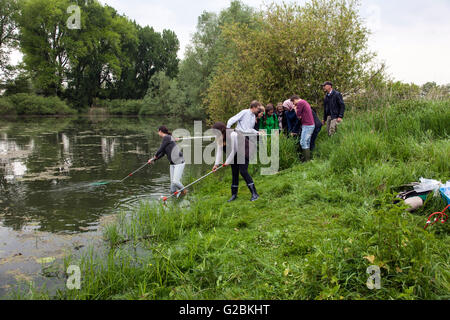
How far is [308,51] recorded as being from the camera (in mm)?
12758

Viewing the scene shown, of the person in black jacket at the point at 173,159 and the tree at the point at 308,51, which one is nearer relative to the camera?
the person in black jacket at the point at 173,159

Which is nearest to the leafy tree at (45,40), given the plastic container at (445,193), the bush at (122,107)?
the bush at (122,107)

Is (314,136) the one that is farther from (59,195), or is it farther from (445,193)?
(59,195)

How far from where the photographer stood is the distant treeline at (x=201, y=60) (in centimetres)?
1300

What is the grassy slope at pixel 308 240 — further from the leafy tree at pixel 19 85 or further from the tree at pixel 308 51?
the leafy tree at pixel 19 85

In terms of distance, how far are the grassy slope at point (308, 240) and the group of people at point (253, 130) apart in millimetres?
794

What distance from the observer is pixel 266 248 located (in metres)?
4.09

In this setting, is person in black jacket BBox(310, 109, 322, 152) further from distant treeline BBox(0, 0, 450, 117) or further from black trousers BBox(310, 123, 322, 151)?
distant treeline BBox(0, 0, 450, 117)

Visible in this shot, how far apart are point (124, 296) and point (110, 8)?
2493 inches

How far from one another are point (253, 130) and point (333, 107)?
305 centimetres

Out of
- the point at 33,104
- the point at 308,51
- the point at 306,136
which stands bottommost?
the point at 306,136

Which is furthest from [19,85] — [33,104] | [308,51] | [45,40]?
[308,51]
